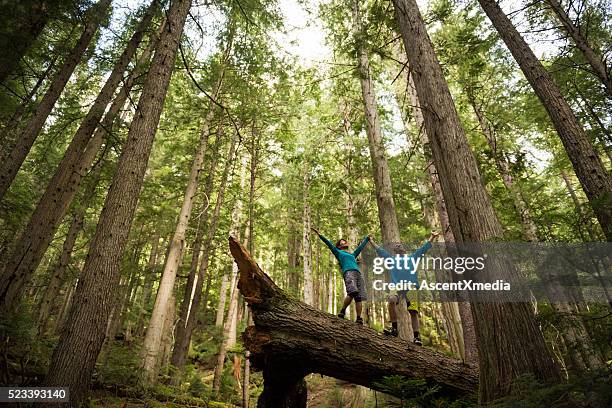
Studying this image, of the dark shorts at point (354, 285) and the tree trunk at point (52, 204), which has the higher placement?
the tree trunk at point (52, 204)

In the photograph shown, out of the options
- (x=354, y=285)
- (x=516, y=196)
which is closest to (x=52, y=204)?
(x=354, y=285)

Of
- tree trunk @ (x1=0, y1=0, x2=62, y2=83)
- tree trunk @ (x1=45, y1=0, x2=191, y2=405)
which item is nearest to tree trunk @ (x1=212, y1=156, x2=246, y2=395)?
tree trunk @ (x1=45, y1=0, x2=191, y2=405)

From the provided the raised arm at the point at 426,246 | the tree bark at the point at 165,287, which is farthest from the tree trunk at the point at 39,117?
the raised arm at the point at 426,246

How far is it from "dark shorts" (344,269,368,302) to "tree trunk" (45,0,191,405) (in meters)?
3.85

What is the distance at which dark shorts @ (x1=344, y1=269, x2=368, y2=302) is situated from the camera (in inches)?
239

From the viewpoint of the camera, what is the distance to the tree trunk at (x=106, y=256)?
13.9 feet

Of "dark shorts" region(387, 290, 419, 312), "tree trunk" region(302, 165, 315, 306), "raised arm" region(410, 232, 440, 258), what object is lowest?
"dark shorts" region(387, 290, 419, 312)

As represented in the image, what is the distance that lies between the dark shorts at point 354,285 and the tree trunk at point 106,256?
3845mm

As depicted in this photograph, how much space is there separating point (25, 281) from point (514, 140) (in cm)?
1972

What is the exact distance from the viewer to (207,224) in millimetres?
15117

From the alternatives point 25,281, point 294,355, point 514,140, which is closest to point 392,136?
point 514,140

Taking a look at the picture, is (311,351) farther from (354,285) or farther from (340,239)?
(340,239)

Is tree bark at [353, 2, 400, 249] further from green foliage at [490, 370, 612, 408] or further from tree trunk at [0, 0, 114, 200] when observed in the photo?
tree trunk at [0, 0, 114, 200]

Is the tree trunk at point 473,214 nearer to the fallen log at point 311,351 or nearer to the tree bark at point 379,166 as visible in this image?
the fallen log at point 311,351
